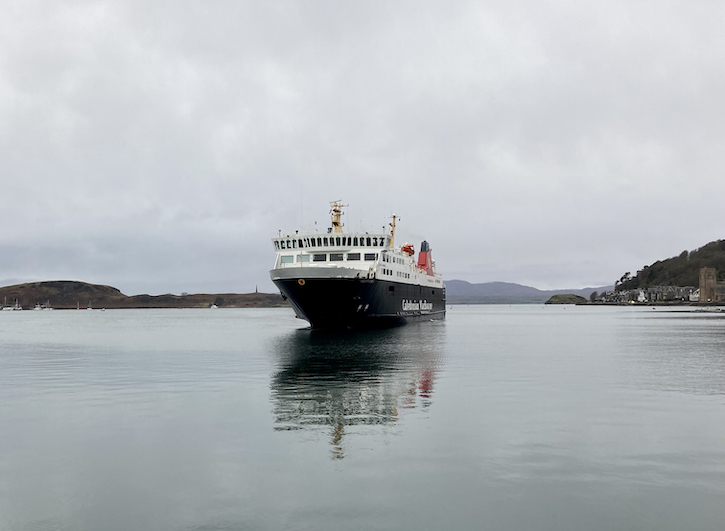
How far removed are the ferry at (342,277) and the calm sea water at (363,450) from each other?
27.4 meters

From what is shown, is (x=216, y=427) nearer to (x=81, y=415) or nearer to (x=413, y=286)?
(x=81, y=415)

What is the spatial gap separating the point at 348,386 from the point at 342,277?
32265 millimetres

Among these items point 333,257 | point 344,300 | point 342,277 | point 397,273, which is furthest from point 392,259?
point 342,277

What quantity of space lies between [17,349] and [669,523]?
51.2 m

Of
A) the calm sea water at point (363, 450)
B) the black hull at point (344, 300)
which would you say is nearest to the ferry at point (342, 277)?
the black hull at point (344, 300)

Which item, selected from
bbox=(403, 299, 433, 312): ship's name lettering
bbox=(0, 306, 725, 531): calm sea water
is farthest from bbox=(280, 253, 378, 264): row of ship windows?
bbox=(0, 306, 725, 531): calm sea water

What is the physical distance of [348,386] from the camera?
2458 cm

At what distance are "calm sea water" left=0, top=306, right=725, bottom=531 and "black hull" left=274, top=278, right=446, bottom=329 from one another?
27.3 metres

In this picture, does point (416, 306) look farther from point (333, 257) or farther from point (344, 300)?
point (344, 300)

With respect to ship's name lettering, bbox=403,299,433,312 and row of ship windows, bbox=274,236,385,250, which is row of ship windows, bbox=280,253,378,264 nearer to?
row of ship windows, bbox=274,236,385,250

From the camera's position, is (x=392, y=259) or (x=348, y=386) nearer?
(x=348, y=386)

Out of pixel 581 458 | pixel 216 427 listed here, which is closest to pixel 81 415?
pixel 216 427

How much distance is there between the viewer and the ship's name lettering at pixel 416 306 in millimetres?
76625

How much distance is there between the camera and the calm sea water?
33.2ft
